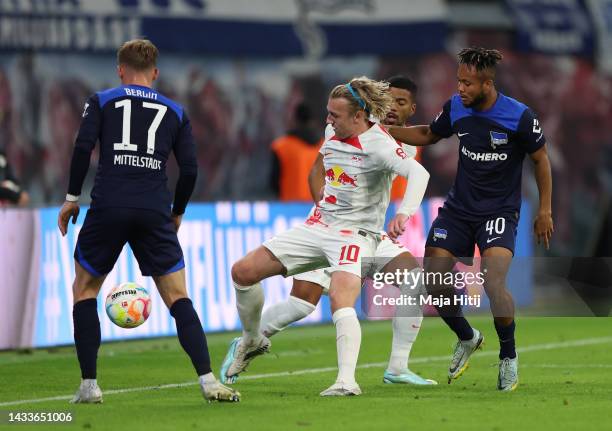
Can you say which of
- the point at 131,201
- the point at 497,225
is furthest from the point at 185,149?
the point at 497,225

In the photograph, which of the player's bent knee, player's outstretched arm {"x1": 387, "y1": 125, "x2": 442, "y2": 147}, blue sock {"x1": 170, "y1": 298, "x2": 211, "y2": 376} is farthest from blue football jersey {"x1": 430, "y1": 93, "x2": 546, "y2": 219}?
blue sock {"x1": 170, "y1": 298, "x2": 211, "y2": 376}

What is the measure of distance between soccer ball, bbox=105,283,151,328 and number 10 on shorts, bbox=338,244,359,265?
1244mm

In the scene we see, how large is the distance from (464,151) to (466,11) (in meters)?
16.4

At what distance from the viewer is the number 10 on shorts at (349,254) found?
9273 millimetres

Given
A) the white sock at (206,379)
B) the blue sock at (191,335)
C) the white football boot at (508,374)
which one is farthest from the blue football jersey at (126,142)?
the white football boot at (508,374)

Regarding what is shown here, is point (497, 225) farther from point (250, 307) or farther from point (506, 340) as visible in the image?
point (250, 307)

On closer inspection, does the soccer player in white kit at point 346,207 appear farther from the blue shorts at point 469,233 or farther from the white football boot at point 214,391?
the white football boot at point 214,391

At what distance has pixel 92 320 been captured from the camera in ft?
28.6

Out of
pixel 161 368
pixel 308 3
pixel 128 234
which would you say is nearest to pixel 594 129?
pixel 308 3

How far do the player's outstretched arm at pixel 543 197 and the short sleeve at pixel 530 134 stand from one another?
0.04 meters

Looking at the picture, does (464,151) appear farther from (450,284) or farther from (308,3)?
(308,3)

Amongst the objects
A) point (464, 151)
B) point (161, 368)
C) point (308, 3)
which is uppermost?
point (308, 3)

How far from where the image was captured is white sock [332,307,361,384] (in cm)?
901

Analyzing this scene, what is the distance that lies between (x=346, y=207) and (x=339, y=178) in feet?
0.62
